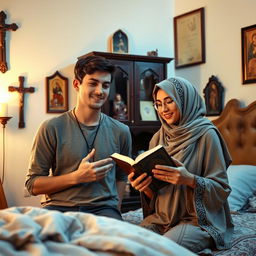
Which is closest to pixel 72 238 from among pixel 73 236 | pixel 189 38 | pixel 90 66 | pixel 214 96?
pixel 73 236

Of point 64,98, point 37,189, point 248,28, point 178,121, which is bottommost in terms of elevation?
point 37,189

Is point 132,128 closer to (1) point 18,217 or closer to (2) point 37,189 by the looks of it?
(2) point 37,189

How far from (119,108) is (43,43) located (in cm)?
87

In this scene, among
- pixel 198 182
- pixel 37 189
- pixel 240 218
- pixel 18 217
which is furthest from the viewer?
pixel 240 218

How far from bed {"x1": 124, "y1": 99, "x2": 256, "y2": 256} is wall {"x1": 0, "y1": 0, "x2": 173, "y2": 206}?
3.92 ft

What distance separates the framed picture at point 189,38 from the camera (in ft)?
12.3

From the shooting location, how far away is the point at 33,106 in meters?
3.46

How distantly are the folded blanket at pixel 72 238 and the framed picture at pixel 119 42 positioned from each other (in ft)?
10.0

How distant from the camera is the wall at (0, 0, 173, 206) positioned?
132 inches

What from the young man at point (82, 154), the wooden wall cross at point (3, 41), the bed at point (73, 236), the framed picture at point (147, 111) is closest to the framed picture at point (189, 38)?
the framed picture at point (147, 111)

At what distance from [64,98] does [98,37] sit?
671 mm

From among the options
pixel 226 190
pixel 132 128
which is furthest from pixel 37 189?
pixel 132 128

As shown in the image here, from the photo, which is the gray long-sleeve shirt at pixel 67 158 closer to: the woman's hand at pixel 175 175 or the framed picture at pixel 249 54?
the woman's hand at pixel 175 175

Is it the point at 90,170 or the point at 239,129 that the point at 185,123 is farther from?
the point at 239,129
